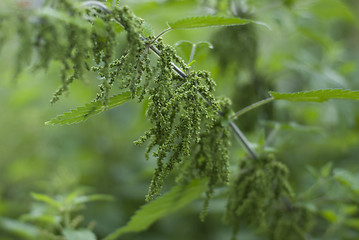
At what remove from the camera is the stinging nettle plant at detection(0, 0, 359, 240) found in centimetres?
113

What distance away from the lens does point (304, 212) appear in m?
2.17

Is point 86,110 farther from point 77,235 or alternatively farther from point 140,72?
point 77,235

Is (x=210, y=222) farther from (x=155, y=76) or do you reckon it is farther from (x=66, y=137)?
(x=155, y=76)

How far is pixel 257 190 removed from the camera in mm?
1848

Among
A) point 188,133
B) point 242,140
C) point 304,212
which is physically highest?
point 242,140

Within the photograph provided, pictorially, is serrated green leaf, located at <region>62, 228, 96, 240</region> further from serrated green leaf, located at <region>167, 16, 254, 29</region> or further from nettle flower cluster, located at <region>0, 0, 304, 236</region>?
serrated green leaf, located at <region>167, 16, 254, 29</region>

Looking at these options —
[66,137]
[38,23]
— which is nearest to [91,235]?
[38,23]

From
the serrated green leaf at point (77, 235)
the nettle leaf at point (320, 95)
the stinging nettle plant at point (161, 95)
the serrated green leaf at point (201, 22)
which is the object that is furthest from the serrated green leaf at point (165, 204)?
the serrated green leaf at point (201, 22)

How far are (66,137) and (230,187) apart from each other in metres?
3.07

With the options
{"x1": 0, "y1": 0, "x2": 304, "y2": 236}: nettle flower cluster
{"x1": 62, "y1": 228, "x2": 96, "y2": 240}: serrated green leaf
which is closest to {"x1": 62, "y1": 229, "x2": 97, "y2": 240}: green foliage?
{"x1": 62, "y1": 228, "x2": 96, "y2": 240}: serrated green leaf

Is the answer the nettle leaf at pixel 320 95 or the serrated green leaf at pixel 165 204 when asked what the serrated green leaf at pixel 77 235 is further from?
the nettle leaf at pixel 320 95

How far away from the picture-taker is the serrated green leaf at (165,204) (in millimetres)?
1939

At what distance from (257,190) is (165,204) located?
1.64 feet

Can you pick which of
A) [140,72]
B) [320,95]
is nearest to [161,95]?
[140,72]
